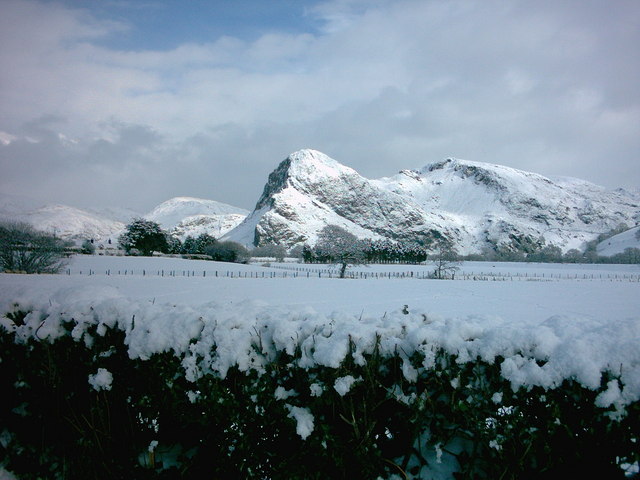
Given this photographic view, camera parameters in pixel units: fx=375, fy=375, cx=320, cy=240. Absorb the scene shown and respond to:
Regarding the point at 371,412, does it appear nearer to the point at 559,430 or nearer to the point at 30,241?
the point at 559,430

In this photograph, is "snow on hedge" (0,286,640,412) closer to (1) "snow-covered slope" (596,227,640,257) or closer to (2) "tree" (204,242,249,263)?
(2) "tree" (204,242,249,263)

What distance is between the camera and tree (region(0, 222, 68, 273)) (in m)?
37.3

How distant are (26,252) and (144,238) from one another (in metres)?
49.9

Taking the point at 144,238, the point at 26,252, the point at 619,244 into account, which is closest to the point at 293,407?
the point at 26,252

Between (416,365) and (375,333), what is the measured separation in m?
0.45

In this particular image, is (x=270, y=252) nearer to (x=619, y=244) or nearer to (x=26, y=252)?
(x=26, y=252)

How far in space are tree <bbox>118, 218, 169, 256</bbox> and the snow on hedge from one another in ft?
293

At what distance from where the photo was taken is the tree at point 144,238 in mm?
86812

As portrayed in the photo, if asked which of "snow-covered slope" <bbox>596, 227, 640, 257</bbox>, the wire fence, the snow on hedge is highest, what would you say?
"snow-covered slope" <bbox>596, 227, 640, 257</bbox>

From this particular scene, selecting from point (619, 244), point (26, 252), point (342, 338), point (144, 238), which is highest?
point (619, 244)

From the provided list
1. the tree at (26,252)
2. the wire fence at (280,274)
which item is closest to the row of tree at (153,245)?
the wire fence at (280,274)

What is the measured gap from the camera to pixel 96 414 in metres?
4.34

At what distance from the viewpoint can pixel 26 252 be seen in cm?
3884

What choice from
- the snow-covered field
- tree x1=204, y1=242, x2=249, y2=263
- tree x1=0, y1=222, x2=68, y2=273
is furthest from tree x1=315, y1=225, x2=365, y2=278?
the snow-covered field
